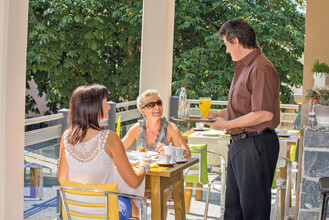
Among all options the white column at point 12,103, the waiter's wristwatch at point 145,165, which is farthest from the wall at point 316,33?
the white column at point 12,103

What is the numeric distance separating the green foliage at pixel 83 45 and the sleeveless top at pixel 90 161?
869cm

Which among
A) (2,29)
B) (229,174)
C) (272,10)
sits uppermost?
(272,10)

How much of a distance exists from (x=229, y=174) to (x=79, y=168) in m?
0.91

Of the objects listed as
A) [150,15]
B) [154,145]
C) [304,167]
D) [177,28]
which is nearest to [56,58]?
[177,28]

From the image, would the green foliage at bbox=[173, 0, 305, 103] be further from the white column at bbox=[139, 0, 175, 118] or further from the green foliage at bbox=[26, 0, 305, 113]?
the white column at bbox=[139, 0, 175, 118]

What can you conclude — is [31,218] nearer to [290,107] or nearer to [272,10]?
[290,107]

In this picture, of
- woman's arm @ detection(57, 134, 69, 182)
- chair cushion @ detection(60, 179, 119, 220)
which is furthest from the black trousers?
woman's arm @ detection(57, 134, 69, 182)

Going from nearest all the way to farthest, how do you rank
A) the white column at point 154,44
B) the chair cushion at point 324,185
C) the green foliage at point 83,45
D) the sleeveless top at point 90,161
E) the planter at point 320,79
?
the chair cushion at point 324,185 → the sleeveless top at point 90,161 → the planter at point 320,79 → the white column at point 154,44 → the green foliage at point 83,45

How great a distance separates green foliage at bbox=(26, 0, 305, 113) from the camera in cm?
1148

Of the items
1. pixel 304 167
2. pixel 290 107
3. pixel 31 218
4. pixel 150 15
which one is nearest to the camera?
pixel 304 167

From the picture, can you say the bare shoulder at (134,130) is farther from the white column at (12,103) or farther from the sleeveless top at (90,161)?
the sleeveless top at (90,161)

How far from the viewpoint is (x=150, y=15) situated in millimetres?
5812

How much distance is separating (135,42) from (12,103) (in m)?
9.55

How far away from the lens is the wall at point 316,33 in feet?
14.9
